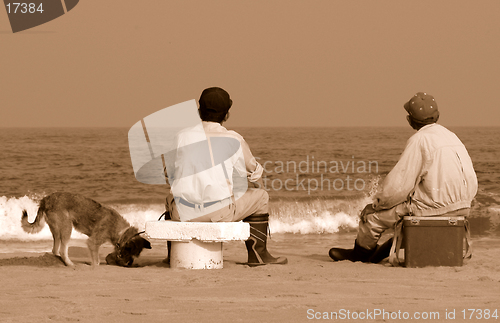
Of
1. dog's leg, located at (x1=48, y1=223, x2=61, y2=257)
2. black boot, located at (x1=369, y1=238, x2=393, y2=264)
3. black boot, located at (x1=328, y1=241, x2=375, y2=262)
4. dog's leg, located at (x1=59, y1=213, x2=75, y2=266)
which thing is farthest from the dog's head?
black boot, located at (x1=369, y1=238, x2=393, y2=264)

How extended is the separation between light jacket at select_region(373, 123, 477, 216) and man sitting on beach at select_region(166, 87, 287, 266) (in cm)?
136

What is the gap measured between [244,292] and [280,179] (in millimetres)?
14793

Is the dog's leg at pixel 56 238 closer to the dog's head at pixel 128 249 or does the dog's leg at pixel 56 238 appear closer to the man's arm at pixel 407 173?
the dog's head at pixel 128 249

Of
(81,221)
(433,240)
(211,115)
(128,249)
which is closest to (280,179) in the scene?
(81,221)

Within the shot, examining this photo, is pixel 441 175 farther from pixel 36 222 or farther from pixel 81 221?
pixel 36 222

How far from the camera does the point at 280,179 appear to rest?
755 inches

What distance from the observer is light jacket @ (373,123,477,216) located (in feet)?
17.6

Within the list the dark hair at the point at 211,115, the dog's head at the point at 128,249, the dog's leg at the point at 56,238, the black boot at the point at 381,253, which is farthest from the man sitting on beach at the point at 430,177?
the dog's leg at the point at 56,238

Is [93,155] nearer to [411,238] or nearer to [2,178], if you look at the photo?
[2,178]

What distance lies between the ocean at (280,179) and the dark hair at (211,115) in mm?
5481

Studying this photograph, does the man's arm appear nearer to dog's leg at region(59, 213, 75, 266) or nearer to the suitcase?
the suitcase

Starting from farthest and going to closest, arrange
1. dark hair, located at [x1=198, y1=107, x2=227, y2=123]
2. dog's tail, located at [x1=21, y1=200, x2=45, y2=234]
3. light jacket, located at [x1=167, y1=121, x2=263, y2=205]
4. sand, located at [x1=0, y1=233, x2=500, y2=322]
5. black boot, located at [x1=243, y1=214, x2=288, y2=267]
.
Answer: dog's tail, located at [x1=21, y1=200, x2=45, y2=234], black boot, located at [x1=243, y1=214, x2=288, y2=267], dark hair, located at [x1=198, y1=107, x2=227, y2=123], light jacket, located at [x1=167, y1=121, x2=263, y2=205], sand, located at [x1=0, y1=233, x2=500, y2=322]

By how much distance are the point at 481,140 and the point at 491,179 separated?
14573 millimetres

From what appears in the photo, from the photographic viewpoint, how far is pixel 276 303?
4.08 m
